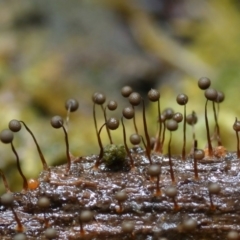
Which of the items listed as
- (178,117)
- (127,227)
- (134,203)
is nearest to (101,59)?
Result: (178,117)

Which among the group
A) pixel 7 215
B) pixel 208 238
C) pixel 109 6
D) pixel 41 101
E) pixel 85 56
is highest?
pixel 109 6

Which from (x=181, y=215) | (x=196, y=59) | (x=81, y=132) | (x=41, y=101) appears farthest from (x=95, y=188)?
(x=196, y=59)

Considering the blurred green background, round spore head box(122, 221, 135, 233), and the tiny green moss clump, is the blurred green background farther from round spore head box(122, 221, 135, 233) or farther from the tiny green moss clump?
round spore head box(122, 221, 135, 233)

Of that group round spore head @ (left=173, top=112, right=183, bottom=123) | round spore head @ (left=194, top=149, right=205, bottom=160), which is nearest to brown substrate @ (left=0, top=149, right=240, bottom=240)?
round spore head @ (left=194, top=149, right=205, bottom=160)

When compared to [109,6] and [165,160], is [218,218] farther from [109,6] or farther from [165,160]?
[109,6]

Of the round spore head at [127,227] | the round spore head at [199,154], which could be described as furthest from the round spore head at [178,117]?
the round spore head at [127,227]

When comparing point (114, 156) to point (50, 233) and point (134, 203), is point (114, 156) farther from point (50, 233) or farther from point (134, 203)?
point (50, 233)
